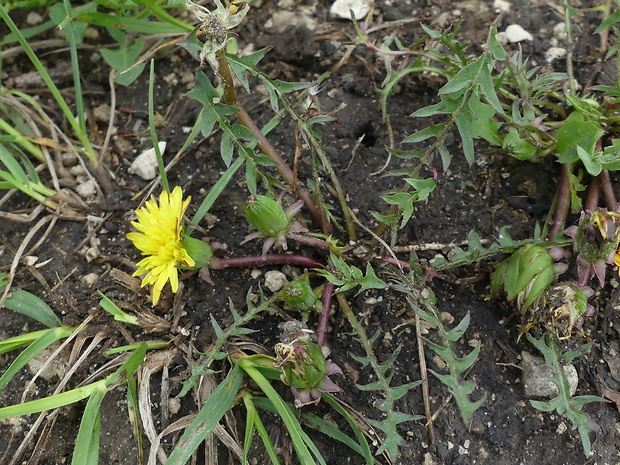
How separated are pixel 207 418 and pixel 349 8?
6.33ft

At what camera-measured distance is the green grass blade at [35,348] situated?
6.00 ft

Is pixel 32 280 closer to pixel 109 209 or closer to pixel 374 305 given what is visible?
pixel 109 209

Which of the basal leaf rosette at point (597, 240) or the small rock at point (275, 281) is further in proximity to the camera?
the small rock at point (275, 281)

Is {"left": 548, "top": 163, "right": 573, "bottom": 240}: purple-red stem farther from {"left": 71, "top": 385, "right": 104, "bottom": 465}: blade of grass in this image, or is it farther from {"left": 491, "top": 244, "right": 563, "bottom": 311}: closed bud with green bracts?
{"left": 71, "top": 385, "right": 104, "bottom": 465}: blade of grass

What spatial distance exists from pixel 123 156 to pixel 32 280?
0.67 m

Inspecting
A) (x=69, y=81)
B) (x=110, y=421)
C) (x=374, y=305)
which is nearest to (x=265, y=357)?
(x=374, y=305)

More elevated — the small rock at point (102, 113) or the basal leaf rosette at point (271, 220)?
the small rock at point (102, 113)

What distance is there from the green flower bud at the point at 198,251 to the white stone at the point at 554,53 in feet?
5.51

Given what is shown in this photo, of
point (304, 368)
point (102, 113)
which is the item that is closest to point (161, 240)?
point (304, 368)

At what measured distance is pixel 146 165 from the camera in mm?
2375

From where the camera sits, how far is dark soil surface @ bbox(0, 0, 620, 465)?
1.81 metres

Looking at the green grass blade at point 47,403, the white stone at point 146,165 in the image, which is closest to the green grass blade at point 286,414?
the green grass blade at point 47,403

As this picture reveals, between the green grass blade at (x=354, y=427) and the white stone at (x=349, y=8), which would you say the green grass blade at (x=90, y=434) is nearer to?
the green grass blade at (x=354, y=427)

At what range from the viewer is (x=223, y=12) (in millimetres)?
1692
